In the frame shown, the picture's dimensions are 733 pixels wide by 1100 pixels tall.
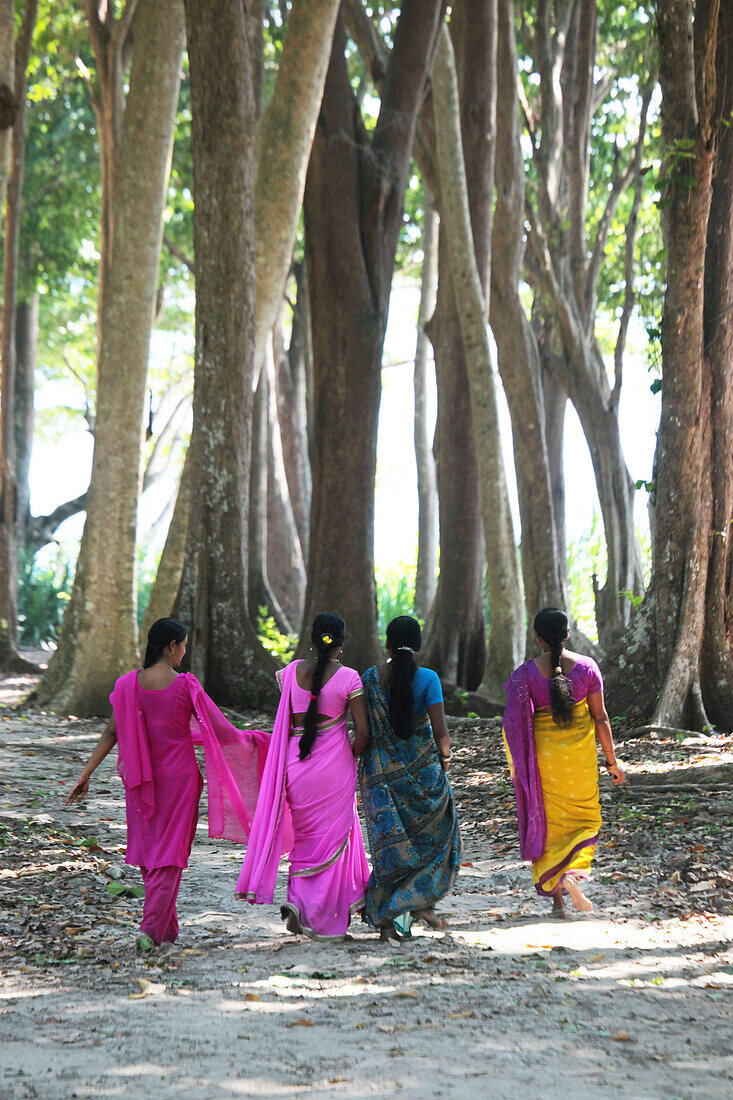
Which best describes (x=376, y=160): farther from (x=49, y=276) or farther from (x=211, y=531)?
(x=49, y=276)

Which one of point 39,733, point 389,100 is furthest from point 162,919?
point 389,100

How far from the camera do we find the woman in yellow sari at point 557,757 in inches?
207

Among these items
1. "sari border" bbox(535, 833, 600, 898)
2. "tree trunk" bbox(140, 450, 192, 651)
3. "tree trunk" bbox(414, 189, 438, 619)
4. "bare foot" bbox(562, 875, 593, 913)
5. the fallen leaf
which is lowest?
the fallen leaf

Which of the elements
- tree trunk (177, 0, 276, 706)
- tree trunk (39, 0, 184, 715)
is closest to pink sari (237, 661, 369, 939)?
tree trunk (177, 0, 276, 706)

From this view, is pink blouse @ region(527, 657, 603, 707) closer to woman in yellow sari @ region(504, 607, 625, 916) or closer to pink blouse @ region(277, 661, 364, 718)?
woman in yellow sari @ region(504, 607, 625, 916)

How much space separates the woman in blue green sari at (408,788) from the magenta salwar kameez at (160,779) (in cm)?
79

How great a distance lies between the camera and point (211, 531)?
33.8 feet

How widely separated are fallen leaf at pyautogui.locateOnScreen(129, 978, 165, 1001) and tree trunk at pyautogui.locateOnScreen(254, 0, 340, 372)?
7.54 metres

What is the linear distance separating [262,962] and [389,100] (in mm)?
9789

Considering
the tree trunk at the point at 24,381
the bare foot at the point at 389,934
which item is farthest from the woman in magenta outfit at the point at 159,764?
the tree trunk at the point at 24,381

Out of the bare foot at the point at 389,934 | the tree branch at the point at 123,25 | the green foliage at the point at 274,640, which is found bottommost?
the bare foot at the point at 389,934

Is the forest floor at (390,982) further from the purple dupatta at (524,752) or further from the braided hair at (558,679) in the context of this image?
the braided hair at (558,679)

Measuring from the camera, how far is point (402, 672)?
503 cm

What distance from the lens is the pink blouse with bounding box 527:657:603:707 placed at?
17.4 feet
